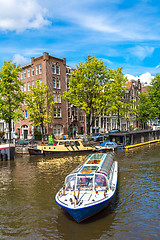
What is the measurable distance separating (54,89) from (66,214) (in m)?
39.4

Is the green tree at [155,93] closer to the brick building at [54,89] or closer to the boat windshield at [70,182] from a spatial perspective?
the brick building at [54,89]

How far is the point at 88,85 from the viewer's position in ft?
134

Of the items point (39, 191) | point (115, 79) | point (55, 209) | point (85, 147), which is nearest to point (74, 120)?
point (115, 79)

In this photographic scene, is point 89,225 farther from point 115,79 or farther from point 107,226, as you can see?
point 115,79

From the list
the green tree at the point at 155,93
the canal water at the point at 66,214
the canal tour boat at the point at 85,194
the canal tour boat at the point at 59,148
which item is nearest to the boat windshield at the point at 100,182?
the canal tour boat at the point at 85,194

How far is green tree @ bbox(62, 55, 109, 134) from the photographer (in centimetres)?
3988

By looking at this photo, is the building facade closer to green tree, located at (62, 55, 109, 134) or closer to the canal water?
green tree, located at (62, 55, 109, 134)

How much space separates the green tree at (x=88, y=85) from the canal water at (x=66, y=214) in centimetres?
2070

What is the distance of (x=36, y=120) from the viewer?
40094 millimetres

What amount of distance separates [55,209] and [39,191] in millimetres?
3797

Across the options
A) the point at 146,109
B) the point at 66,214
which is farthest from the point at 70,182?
the point at 146,109

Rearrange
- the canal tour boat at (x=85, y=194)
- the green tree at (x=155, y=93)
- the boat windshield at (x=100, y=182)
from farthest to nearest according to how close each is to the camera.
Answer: the green tree at (x=155, y=93), the boat windshield at (x=100, y=182), the canal tour boat at (x=85, y=194)

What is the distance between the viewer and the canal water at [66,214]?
1062 centimetres

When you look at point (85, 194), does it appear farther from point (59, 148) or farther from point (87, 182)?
point (59, 148)
